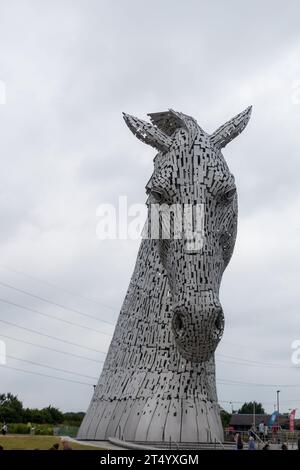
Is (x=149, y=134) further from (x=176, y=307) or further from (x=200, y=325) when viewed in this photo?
(x=200, y=325)

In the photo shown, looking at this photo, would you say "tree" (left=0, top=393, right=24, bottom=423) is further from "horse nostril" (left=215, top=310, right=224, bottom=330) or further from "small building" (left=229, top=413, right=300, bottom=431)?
"horse nostril" (left=215, top=310, right=224, bottom=330)

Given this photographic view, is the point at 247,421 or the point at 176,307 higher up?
the point at 176,307

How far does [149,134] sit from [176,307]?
5.00m

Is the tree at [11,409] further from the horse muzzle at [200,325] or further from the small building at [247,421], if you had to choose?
the horse muzzle at [200,325]

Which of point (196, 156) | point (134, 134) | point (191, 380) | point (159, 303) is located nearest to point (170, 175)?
point (196, 156)

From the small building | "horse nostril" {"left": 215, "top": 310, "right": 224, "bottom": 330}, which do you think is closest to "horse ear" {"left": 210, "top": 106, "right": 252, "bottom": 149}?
"horse nostril" {"left": 215, "top": 310, "right": 224, "bottom": 330}

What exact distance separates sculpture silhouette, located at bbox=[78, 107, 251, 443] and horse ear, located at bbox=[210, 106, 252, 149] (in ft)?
0.09

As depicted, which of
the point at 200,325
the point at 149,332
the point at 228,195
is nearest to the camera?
the point at 200,325

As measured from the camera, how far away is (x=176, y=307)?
16.5 meters

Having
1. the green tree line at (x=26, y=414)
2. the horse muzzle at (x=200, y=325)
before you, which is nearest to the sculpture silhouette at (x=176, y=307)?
the horse muzzle at (x=200, y=325)

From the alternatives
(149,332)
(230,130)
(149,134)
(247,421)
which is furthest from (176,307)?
(247,421)

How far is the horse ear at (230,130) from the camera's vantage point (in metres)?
19.3
